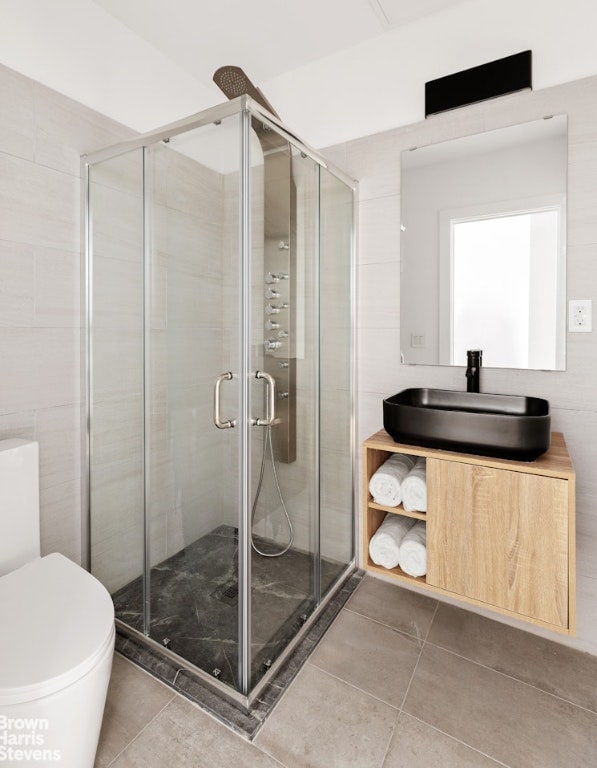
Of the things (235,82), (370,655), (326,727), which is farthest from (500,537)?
(235,82)

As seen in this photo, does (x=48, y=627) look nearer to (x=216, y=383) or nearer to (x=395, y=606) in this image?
(x=216, y=383)

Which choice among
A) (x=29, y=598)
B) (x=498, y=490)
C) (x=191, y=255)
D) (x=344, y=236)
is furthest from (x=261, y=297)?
(x=29, y=598)

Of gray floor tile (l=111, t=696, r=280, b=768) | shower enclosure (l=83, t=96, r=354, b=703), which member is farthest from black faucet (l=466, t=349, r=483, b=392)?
gray floor tile (l=111, t=696, r=280, b=768)

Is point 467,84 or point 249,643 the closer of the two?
point 249,643

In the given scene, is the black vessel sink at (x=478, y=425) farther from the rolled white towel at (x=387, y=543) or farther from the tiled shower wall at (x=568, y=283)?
the rolled white towel at (x=387, y=543)

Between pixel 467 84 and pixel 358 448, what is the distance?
5.40ft

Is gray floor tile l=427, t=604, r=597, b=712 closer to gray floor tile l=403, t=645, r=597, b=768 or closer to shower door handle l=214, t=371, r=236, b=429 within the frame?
gray floor tile l=403, t=645, r=597, b=768

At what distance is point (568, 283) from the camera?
1643 millimetres

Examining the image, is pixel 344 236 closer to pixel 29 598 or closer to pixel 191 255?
pixel 191 255

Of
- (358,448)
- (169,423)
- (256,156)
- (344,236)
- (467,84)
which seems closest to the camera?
(256,156)

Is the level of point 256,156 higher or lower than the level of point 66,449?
higher

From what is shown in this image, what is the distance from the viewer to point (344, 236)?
2.01 metres

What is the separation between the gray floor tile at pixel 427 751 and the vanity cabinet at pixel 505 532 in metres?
0.41

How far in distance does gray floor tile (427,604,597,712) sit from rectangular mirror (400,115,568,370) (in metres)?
1.10
